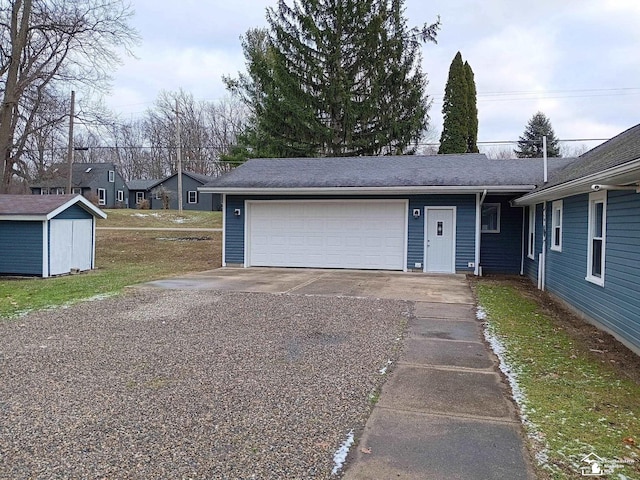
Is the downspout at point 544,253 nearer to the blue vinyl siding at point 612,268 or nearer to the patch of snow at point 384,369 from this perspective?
the blue vinyl siding at point 612,268

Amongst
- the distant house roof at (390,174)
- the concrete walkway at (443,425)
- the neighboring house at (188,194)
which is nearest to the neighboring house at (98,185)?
the neighboring house at (188,194)

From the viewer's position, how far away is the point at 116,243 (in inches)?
800

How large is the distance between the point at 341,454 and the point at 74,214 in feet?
42.7

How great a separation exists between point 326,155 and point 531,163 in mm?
11264

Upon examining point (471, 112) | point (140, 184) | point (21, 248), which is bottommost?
point (21, 248)

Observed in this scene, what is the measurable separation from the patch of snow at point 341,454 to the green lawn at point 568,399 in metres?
1.11

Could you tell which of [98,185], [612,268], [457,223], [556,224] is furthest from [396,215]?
[98,185]

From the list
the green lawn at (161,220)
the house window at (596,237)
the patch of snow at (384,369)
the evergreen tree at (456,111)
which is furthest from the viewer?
the green lawn at (161,220)

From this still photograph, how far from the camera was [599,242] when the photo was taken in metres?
6.95

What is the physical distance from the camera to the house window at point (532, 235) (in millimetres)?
11508

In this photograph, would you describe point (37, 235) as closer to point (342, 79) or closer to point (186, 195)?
point (342, 79)

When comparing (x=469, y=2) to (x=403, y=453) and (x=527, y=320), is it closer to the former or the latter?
(x=527, y=320)

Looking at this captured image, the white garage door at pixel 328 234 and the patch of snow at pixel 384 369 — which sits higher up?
the white garage door at pixel 328 234

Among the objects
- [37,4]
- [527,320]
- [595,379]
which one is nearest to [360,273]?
[527,320]
